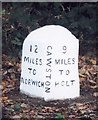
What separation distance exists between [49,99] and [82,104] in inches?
9.3

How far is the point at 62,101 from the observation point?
145 inches

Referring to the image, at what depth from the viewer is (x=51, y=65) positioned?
3.59 m

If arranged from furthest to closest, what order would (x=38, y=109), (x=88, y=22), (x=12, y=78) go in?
(x=88, y=22)
(x=12, y=78)
(x=38, y=109)

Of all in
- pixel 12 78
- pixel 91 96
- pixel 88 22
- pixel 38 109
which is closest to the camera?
pixel 38 109

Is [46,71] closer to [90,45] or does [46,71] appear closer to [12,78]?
[12,78]

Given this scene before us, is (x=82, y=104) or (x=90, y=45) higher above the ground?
(x=90, y=45)

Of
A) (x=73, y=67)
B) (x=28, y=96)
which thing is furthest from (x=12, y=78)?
(x=73, y=67)

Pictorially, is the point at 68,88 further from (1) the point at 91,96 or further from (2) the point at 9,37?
(2) the point at 9,37

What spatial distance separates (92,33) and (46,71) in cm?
111

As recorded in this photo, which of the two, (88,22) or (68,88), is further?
(88,22)

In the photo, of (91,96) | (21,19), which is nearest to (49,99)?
(91,96)

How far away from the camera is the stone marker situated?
3592mm

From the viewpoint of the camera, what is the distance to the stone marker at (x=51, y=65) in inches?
141

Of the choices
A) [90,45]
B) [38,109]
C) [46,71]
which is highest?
[90,45]
